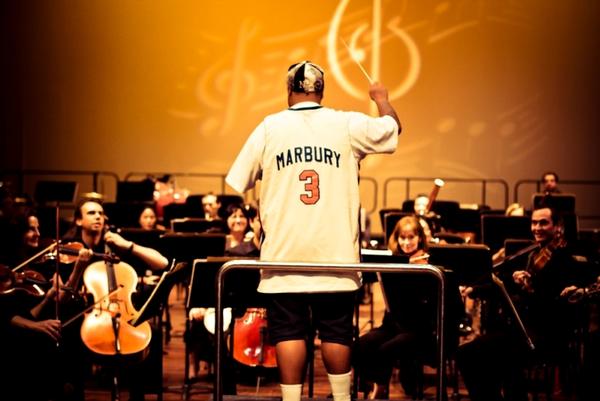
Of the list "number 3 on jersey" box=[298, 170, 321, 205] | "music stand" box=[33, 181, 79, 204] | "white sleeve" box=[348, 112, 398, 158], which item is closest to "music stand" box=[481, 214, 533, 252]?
"white sleeve" box=[348, 112, 398, 158]

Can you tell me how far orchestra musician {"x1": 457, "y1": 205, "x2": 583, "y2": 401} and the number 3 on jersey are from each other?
6.89 feet

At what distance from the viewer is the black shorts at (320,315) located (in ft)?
12.4

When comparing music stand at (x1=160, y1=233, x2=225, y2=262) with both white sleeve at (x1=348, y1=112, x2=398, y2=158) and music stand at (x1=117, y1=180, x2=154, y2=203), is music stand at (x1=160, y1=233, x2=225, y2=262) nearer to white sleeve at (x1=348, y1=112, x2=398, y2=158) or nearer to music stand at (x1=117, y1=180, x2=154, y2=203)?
white sleeve at (x1=348, y1=112, x2=398, y2=158)

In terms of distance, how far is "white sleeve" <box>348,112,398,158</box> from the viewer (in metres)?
3.79

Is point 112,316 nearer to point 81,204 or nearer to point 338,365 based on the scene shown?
point 81,204

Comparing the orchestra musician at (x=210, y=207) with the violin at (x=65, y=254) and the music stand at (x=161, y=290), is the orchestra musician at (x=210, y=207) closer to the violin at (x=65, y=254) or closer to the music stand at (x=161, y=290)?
the violin at (x=65, y=254)

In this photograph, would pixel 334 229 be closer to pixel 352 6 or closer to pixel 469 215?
pixel 469 215

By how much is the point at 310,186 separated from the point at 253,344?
8.41 ft

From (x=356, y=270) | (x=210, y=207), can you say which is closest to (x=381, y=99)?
(x=356, y=270)

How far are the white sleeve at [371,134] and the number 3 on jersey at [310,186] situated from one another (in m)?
0.21

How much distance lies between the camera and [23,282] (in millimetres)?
5062

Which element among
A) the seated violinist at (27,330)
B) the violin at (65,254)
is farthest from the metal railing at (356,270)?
the violin at (65,254)

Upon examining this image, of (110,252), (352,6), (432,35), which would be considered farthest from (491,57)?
(110,252)

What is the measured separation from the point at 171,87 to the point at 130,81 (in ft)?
2.17
